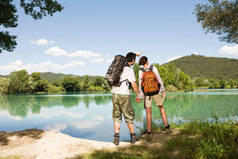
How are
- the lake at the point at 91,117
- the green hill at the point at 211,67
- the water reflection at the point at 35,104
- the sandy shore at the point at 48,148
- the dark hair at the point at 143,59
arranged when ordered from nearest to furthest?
the sandy shore at the point at 48,148 → the dark hair at the point at 143,59 → the lake at the point at 91,117 → the water reflection at the point at 35,104 → the green hill at the point at 211,67

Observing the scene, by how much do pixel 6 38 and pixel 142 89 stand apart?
22.9ft

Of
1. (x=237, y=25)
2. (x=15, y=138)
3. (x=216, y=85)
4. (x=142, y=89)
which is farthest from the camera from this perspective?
(x=216, y=85)

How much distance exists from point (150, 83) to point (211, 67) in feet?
492

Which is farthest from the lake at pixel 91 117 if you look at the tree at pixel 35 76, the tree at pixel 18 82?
the tree at pixel 35 76

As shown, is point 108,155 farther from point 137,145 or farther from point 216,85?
point 216,85

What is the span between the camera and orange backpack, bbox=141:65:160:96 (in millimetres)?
4765

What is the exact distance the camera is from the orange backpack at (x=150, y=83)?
4.77 m

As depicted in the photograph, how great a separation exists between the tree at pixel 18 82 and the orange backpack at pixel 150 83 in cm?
6405

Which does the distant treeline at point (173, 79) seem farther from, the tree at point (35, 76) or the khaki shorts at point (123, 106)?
the khaki shorts at point (123, 106)

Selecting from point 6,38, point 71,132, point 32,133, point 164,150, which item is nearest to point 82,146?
point 164,150

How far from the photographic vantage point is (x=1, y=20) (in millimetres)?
8055

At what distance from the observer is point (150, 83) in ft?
15.6

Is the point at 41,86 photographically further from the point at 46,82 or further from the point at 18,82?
the point at 18,82

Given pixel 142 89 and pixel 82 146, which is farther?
pixel 142 89
